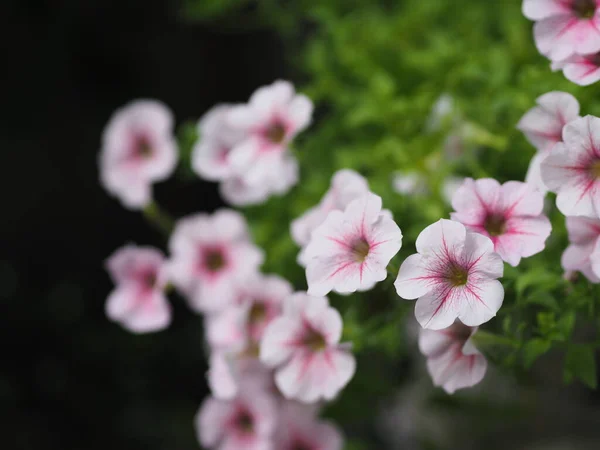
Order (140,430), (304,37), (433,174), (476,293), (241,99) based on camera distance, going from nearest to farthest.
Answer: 1. (476,293)
2. (433,174)
3. (304,37)
4. (140,430)
5. (241,99)

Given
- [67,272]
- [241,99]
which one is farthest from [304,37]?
[67,272]

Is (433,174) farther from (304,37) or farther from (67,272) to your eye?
(67,272)

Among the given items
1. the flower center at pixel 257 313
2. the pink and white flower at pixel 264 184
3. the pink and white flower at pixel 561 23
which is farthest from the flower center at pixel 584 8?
the flower center at pixel 257 313

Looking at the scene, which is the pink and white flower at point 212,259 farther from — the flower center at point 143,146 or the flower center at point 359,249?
the flower center at point 359,249

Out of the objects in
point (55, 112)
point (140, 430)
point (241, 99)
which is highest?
point (55, 112)

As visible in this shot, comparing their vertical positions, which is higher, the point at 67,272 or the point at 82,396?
the point at 67,272

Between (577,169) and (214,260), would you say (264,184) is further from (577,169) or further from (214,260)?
(577,169)
